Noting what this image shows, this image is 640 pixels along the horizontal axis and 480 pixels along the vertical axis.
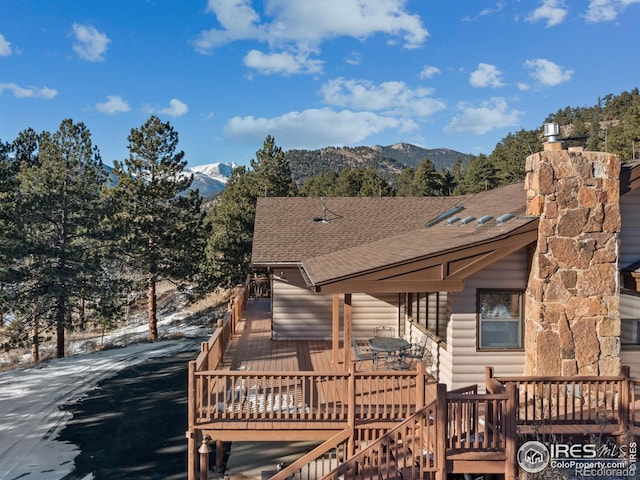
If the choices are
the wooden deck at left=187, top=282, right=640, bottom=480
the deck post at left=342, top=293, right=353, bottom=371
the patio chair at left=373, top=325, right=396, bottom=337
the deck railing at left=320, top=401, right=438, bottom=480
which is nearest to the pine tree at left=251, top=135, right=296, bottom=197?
the patio chair at left=373, top=325, right=396, bottom=337

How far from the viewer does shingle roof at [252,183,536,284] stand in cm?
786

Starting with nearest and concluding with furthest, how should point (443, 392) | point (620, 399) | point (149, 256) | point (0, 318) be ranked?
point (443, 392) < point (620, 399) < point (149, 256) < point (0, 318)

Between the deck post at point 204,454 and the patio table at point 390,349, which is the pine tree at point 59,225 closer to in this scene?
the deck post at point 204,454

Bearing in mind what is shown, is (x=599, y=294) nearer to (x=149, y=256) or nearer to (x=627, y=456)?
(x=627, y=456)

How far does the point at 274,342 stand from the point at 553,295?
22.9 ft

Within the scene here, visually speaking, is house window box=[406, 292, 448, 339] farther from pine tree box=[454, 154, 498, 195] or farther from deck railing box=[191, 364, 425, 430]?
pine tree box=[454, 154, 498, 195]

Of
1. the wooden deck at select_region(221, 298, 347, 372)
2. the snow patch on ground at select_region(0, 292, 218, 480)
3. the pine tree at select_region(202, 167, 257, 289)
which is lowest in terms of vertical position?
the snow patch on ground at select_region(0, 292, 218, 480)

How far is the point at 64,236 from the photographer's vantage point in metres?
17.5

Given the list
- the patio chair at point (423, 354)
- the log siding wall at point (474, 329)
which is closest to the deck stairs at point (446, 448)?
the log siding wall at point (474, 329)

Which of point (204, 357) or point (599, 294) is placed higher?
point (599, 294)

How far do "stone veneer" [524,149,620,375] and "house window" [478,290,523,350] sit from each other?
30cm

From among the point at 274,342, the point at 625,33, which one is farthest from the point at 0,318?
the point at 625,33

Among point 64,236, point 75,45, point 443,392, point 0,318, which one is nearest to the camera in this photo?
point 443,392

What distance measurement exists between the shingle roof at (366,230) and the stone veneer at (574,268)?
2.09 ft
